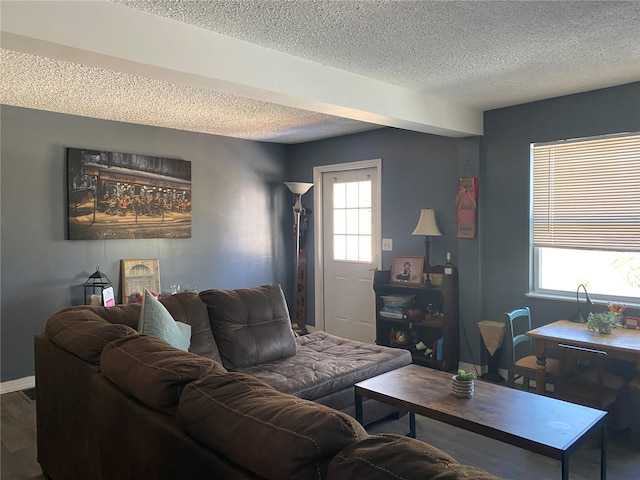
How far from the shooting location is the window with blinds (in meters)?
3.66

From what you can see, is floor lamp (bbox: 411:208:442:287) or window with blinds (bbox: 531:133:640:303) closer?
window with blinds (bbox: 531:133:640:303)

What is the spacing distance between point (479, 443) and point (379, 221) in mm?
2714

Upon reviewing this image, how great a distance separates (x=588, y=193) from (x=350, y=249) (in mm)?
2630

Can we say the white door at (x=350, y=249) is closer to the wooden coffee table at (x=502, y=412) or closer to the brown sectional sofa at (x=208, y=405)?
the brown sectional sofa at (x=208, y=405)

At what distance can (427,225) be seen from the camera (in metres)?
4.67

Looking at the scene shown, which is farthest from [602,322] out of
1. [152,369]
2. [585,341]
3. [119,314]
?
[119,314]

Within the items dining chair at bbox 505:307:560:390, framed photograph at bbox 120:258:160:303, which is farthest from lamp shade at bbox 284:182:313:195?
dining chair at bbox 505:307:560:390

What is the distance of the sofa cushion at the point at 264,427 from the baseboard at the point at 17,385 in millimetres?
3516

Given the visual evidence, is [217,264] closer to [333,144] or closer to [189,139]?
[189,139]

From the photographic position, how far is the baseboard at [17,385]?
4.14m

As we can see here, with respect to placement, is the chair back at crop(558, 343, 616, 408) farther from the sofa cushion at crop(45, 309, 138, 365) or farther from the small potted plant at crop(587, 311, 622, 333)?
the sofa cushion at crop(45, 309, 138, 365)

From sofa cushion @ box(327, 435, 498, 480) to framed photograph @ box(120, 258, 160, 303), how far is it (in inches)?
161

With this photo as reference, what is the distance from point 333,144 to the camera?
5789 millimetres

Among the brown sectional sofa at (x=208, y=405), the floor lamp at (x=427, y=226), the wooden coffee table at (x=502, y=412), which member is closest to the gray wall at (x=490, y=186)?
the floor lamp at (x=427, y=226)
